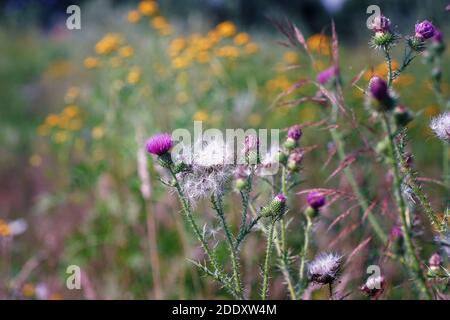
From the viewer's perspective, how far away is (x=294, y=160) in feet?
5.12

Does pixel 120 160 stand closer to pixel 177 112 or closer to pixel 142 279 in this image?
pixel 177 112

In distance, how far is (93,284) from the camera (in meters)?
2.84

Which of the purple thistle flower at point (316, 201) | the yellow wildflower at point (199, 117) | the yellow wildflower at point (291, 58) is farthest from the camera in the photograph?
the yellow wildflower at point (291, 58)

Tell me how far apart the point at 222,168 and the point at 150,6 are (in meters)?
3.03

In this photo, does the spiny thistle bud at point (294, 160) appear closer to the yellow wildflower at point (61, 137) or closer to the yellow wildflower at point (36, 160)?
the yellow wildflower at point (36, 160)

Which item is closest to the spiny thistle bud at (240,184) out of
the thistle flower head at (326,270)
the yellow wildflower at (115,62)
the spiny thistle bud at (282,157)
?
the spiny thistle bud at (282,157)

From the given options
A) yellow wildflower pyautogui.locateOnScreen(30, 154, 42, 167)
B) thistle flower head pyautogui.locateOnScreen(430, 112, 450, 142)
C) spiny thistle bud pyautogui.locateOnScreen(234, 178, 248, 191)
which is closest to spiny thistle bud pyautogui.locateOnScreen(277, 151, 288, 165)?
spiny thistle bud pyautogui.locateOnScreen(234, 178, 248, 191)

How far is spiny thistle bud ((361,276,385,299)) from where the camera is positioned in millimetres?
1398

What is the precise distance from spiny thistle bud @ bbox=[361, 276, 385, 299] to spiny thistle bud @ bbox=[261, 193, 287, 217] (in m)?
0.29

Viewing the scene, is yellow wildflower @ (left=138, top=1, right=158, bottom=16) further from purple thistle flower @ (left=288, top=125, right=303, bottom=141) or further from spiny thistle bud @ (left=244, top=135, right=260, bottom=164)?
spiny thistle bud @ (left=244, top=135, right=260, bottom=164)

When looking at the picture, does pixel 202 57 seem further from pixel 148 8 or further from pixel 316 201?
pixel 316 201

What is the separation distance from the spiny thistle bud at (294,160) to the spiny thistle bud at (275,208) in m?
0.20

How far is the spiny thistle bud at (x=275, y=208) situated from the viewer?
133cm
